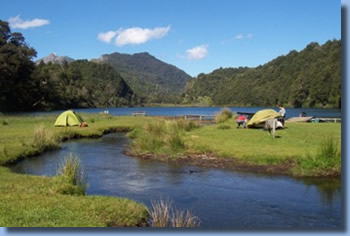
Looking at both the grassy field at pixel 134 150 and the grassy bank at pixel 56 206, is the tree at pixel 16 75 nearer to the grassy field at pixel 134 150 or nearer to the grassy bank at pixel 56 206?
the grassy field at pixel 134 150

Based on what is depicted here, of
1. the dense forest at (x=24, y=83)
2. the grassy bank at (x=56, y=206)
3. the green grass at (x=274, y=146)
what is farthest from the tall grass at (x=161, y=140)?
the dense forest at (x=24, y=83)

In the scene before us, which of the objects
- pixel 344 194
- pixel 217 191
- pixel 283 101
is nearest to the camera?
pixel 344 194

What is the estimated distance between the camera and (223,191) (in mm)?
13773

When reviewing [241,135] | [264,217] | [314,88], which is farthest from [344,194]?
[314,88]

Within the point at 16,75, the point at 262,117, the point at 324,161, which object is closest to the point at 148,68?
the point at 16,75

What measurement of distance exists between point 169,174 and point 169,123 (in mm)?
9082

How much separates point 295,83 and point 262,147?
8761 centimetres

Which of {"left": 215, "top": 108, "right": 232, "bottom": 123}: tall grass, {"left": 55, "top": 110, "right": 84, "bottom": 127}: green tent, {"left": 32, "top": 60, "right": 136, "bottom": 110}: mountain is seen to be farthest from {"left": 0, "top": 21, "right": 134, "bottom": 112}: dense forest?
{"left": 215, "top": 108, "right": 232, "bottom": 123}: tall grass

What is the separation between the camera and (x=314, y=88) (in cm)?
9031

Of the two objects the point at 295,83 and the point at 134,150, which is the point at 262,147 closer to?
the point at 134,150

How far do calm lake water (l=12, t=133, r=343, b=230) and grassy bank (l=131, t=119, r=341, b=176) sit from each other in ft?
4.73

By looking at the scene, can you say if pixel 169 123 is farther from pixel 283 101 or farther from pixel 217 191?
pixel 283 101

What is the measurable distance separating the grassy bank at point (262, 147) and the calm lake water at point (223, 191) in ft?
4.73

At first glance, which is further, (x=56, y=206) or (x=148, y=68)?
(x=148, y=68)
